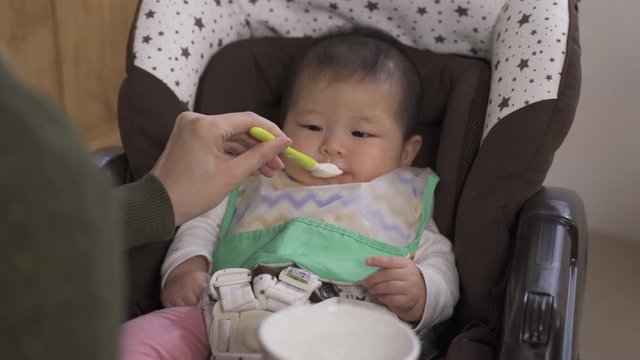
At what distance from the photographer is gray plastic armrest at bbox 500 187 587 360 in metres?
0.98

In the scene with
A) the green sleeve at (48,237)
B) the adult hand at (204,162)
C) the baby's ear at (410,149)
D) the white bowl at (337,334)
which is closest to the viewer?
the green sleeve at (48,237)

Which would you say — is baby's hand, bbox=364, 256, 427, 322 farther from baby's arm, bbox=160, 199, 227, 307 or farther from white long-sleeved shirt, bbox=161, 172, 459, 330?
baby's arm, bbox=160, 199, 227, 307

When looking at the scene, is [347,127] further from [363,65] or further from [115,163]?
[115,163]

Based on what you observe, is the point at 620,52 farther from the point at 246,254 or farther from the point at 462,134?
the point at 246,254

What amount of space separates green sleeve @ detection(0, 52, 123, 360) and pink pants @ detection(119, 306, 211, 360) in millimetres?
824

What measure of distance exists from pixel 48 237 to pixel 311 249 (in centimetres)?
96

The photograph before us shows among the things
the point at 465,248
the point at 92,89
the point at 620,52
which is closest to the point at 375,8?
the point at 465,248

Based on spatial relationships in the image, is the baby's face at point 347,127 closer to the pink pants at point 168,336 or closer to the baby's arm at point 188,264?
the baby's arm at point 188,264

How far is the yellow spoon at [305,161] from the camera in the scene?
106cm

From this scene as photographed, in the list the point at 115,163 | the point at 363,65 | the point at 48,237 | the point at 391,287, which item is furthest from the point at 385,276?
the point at 48,237

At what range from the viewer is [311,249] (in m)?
1.21

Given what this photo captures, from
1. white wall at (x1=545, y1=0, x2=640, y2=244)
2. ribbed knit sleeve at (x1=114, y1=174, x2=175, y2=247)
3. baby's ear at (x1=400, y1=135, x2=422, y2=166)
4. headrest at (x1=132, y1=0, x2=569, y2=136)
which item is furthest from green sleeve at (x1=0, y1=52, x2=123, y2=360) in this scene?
white wall at (x1=545, y1=0, x2=640, y2=244)

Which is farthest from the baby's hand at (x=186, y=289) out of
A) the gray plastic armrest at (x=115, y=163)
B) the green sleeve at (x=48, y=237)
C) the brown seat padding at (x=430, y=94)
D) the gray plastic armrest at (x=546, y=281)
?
the green sleeve at (x=48, y=237)

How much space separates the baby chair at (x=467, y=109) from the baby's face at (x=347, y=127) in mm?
94
